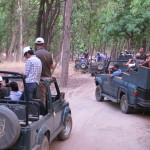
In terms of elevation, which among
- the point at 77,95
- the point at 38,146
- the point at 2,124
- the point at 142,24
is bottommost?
A: the point at 77,95

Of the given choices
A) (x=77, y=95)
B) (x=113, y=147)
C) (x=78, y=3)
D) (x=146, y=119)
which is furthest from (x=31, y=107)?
(x=78, y=3)

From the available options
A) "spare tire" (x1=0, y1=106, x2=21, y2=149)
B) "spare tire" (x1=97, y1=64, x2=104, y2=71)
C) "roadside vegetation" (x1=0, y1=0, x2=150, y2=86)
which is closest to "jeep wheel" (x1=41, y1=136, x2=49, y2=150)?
"spare tire" (x1=0, y1=106, x2=21, y2=149)

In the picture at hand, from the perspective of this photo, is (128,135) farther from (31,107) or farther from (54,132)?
(31,107)

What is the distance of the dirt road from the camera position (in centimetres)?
682

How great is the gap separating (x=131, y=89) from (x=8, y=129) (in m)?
5.94

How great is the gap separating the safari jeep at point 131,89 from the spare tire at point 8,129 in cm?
547

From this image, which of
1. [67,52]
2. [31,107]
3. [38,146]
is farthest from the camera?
[67,52]

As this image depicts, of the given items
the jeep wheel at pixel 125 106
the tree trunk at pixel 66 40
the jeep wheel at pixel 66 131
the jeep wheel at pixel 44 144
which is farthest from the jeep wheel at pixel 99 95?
the jeep wheel at pixel 44 144

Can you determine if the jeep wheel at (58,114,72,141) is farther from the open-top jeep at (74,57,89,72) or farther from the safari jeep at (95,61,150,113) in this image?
the open-top jeep at (74,57,89,72)

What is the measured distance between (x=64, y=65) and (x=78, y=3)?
23.1 ft

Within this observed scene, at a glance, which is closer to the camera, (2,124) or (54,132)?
(2,124)

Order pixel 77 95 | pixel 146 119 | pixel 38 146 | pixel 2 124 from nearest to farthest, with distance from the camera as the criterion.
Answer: pixel 2 124, pixel 38 146, pixel 146 119, pixel 77 95

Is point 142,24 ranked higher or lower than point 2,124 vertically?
higher

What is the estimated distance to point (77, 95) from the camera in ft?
45.7
